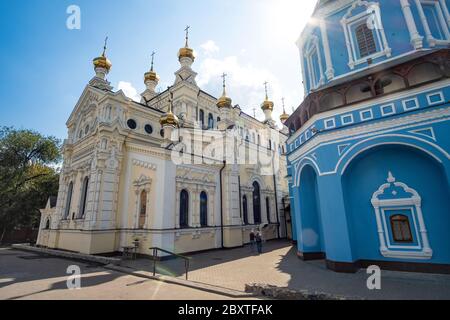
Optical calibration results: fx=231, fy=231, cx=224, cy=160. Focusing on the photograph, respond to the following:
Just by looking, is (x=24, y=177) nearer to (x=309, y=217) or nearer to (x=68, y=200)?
(x=68, y=200)

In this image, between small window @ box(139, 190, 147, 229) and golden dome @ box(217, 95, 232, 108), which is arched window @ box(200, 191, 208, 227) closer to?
small window @ box(139, 190, 147, 229)

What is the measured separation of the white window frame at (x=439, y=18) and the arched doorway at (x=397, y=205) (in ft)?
16.6

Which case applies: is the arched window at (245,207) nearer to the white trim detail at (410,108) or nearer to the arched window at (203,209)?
the arched window at (203,209)

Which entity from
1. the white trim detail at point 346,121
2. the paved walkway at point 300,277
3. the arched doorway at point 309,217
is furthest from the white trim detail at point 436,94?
the paved walkway at point 300,277

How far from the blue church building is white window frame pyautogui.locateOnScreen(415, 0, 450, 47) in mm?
43

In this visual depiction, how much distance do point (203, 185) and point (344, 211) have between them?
8.76 metres

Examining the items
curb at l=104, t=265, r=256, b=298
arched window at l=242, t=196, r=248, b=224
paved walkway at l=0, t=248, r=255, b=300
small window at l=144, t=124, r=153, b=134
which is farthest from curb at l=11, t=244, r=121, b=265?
arched window at l=242, t=196, r=248, b=224

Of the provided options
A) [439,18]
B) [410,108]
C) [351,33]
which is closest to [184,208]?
[410,108]

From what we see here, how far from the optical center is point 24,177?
26.3m

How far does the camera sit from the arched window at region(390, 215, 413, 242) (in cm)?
790

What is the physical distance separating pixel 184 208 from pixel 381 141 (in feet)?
34.5

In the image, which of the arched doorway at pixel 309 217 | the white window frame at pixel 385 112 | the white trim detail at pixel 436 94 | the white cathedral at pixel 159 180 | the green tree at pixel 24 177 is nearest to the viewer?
the white trim detail at pixel 436 94

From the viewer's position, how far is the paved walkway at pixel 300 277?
591 centimetres
